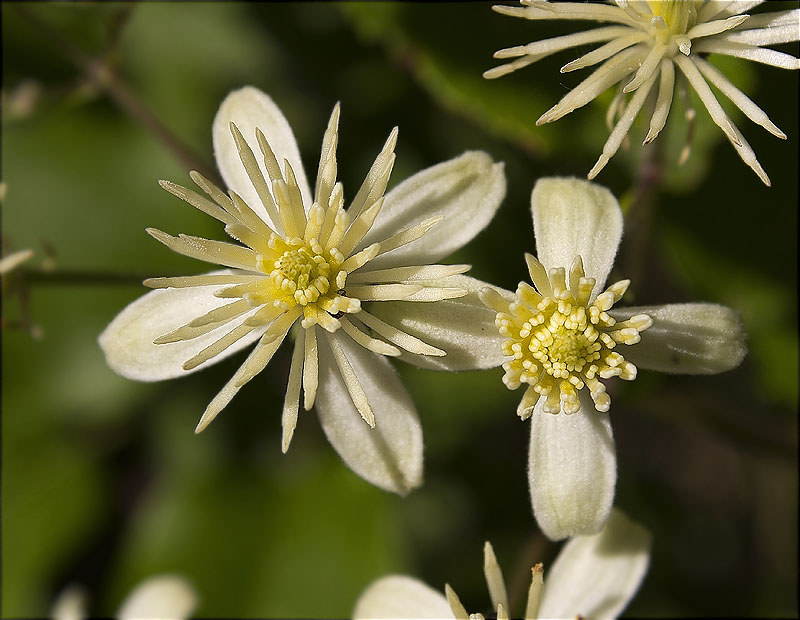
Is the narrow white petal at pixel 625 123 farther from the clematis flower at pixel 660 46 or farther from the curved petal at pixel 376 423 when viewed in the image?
the curved petal at pixel 376 423

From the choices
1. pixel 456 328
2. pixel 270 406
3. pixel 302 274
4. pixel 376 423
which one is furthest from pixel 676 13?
pixel 270 406

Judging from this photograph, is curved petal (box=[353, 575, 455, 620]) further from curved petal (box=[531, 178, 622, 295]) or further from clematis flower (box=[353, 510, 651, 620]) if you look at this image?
curved petal (box=[531, 178, 622, 295])

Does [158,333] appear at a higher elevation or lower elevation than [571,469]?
higher

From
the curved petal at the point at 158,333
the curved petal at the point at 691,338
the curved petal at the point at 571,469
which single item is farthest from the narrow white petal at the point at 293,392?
the curved petal at the point at 691,338

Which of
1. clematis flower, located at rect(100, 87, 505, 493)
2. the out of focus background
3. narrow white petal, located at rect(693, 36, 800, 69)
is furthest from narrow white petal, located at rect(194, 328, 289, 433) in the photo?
the out of focus background

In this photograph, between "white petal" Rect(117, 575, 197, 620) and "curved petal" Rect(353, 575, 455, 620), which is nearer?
"curved petal" Rect(353, 575, 455, 620)

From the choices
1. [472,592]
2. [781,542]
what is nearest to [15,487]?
[472,592]

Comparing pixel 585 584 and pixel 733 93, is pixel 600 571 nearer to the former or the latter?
pixel 585 584
